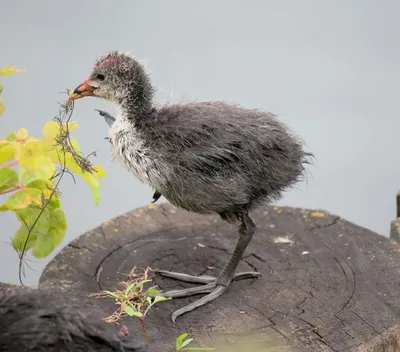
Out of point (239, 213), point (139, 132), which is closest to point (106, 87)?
point (139, 132)

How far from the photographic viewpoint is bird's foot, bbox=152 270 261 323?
3.23 metres

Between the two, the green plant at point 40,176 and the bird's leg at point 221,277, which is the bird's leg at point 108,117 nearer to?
the green plant at point 40,176

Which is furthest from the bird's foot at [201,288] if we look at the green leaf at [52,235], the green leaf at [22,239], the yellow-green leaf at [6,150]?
the yellow-green leaf at [6,150]

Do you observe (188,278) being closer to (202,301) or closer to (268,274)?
(202,301)

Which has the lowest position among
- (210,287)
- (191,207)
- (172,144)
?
(210,287)

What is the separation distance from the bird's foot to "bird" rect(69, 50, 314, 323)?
0.04 feet

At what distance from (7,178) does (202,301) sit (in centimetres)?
96

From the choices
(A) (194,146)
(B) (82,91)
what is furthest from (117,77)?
(A) (194,146)

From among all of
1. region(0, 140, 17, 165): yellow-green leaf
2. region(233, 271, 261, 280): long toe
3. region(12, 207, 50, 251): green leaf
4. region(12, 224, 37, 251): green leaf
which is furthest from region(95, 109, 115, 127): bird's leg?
region(233, 271, 261, 280): long toe

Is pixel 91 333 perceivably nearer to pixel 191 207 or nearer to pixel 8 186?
pixel 191 207

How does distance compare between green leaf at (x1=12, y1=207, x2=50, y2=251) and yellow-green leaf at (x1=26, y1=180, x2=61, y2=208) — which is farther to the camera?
green leaf at (x1=12, y1=207, x2=50, y2=251)

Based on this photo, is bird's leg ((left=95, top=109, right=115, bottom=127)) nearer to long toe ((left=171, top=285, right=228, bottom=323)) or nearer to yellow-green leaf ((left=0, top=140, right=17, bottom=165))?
yellow-green leaf ((left=0, top=140, right=17, bottom=165))

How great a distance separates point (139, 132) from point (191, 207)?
364 mm

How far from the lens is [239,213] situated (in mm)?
3240
